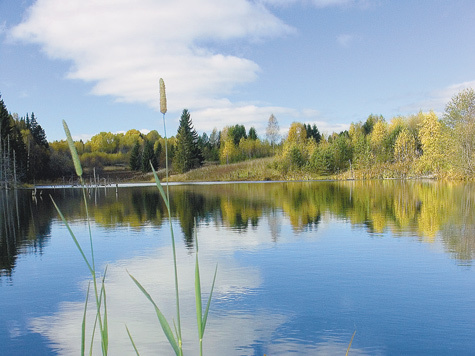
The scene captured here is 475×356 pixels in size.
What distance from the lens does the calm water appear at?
5312 mm

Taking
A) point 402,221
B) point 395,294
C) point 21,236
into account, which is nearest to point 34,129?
point 21,236

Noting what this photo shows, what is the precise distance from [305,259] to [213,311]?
11.8 ft

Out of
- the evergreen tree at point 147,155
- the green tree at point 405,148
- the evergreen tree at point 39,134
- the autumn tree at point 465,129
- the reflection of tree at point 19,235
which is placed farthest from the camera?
the evergreen tree at point 39,134

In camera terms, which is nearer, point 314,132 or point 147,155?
point 147,155

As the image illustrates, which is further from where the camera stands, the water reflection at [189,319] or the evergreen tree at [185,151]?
the evergreen tree at [185,151]

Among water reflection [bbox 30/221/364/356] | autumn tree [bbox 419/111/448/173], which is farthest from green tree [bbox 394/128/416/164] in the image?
water reflection [bbox 30/221/364/356]

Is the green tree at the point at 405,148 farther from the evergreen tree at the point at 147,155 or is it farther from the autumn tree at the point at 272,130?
the evergreen tree at the point at 147,155

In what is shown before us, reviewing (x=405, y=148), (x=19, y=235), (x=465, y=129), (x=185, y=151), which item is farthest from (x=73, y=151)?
(x=185, y=151)

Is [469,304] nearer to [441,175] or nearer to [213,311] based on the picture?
[213,311]

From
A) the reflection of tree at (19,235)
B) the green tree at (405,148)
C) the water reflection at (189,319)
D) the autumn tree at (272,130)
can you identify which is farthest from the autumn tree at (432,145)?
the water reflection at (189,319)

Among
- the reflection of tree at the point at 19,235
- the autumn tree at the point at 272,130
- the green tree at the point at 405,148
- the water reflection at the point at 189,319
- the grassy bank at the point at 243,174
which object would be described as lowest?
the water reflection at the point at 189,319

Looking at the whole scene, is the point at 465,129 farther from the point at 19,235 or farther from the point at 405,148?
the point at 19,235

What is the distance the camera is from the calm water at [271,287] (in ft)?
17.4

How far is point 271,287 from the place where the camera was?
747cm
